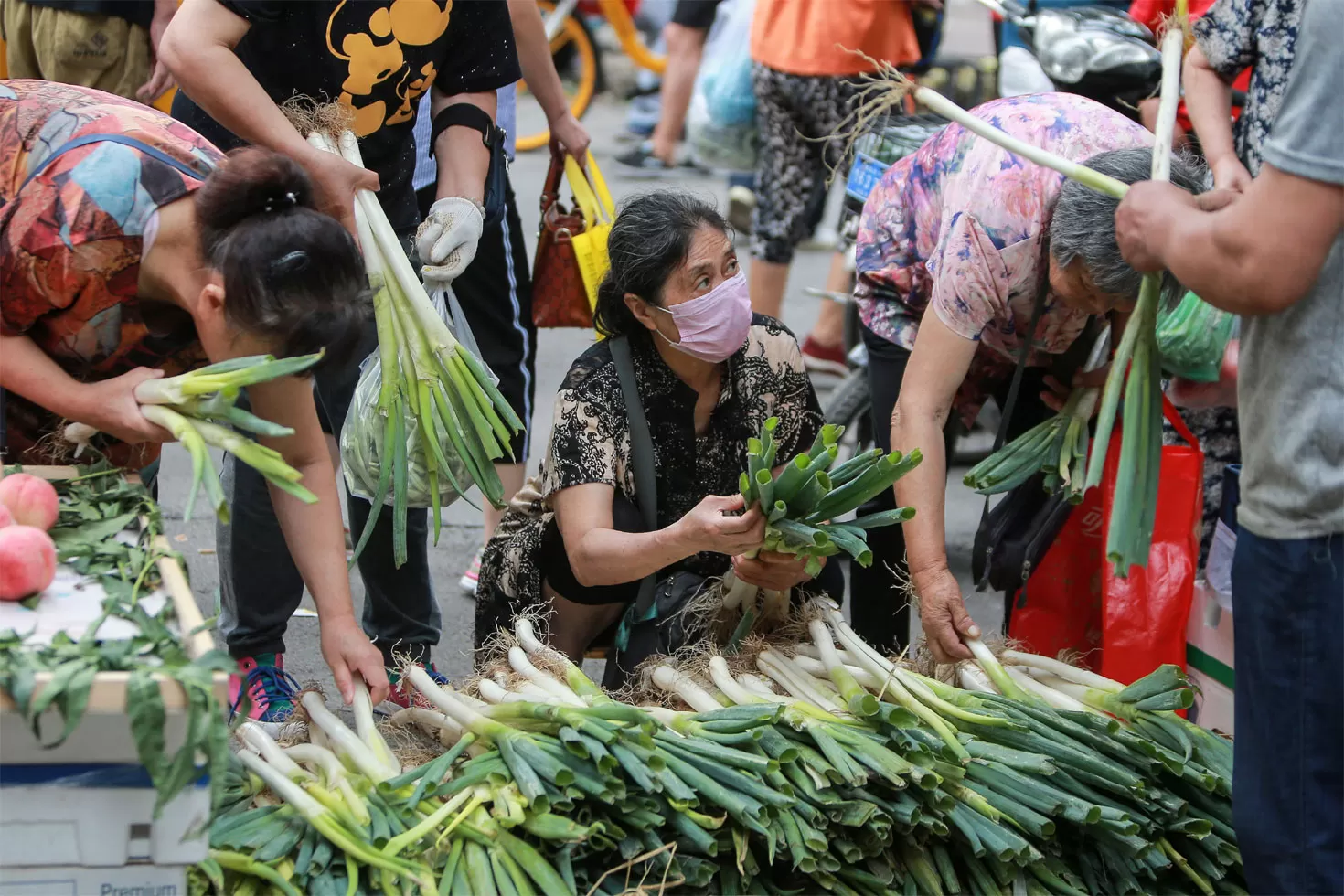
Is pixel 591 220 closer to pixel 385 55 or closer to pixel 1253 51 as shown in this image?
pixel 385 55

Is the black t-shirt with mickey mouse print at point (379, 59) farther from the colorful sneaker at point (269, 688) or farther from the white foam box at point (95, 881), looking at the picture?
the white foam box at point (95, 881)

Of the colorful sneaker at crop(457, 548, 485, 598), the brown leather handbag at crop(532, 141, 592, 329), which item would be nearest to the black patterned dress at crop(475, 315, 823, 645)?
the brown leather handbag at crop(532, 141, 592, 329)

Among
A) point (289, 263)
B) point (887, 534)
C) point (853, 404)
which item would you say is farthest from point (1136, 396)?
point (853, 404)

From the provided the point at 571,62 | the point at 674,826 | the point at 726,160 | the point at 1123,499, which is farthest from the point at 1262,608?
the point at 571,62

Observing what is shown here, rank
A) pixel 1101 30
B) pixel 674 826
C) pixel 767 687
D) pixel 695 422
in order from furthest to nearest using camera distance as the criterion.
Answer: pixel 1101 30 < pixel 695 422 < pixel 767 687 < pixel 674 826

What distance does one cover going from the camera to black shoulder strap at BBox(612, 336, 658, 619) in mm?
2678

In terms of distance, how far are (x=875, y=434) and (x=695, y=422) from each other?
1.76 feet

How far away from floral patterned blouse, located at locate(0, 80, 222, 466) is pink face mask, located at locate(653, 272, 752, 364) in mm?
826

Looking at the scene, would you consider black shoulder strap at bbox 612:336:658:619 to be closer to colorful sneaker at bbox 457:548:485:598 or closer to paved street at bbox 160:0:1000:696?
paved street at bbox 160:0:1000:696

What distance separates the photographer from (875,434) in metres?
3.15

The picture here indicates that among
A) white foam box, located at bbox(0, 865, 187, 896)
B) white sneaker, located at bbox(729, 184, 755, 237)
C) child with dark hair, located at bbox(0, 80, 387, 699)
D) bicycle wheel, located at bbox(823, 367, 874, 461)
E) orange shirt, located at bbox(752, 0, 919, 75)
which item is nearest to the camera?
white foam box, located at bbox(0, 865, 187, 896)

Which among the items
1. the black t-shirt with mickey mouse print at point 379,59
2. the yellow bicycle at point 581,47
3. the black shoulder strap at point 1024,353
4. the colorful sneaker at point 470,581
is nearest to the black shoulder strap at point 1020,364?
the black shoulder strap at point 1024,353

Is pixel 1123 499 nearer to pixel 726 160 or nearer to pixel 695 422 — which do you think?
pixel 695 422

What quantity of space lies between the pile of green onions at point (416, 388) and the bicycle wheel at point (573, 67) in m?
6.59
